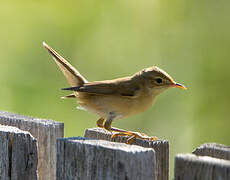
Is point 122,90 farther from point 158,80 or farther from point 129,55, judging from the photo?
point 129,55

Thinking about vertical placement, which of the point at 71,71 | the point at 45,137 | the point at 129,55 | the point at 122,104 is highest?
the point at 129,55

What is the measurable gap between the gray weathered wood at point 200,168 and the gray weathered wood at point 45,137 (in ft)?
3.97

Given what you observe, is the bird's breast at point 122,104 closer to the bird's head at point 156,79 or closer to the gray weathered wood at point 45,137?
the bird's head at point 156,79

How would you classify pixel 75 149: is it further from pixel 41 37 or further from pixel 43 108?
pixel 41 37

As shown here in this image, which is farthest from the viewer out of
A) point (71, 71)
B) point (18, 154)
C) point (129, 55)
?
point (129, 55)

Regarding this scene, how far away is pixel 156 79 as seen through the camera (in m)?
4.57

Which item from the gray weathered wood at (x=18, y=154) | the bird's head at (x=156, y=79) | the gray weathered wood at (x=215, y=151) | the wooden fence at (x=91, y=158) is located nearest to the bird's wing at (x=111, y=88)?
the bird's head at (x=156, y=79)

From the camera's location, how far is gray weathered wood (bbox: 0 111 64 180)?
11.4ft

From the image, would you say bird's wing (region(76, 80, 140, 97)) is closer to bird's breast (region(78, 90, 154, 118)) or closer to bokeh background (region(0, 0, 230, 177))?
bird's breast (region(78, 90, 154, 118))

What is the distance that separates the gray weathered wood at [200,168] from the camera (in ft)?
7.95

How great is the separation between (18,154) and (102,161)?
705mm

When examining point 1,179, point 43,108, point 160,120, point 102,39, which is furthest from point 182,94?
point 1,179

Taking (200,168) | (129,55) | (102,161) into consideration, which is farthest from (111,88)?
(129,55)

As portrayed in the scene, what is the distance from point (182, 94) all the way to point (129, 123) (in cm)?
83
